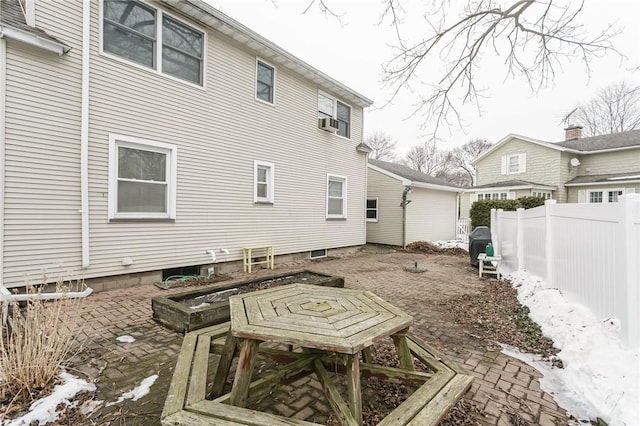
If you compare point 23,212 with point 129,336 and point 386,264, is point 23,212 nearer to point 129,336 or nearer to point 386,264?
point 129,336

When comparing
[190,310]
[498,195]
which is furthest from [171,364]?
[498,195]

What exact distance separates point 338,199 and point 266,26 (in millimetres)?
5864

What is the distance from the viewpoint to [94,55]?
5219 millimetres

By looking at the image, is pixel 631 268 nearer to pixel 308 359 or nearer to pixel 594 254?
pixel 594 254

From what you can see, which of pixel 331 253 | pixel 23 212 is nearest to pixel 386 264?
pixel 331 253

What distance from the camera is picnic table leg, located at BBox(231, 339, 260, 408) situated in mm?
1957

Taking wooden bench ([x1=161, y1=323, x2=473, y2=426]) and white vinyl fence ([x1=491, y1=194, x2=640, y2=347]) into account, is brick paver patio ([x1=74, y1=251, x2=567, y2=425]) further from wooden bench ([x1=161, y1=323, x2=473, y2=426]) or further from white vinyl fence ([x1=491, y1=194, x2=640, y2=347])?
white vinyl fence ([x1=491, y1=194, x2=640, y2=347])

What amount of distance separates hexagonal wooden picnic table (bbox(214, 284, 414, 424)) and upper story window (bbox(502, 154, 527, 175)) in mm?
19778

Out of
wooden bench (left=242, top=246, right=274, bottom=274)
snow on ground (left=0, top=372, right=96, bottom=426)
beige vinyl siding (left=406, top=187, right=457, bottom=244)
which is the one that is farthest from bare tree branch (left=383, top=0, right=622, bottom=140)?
beige vinyl siding (left=406, top=187, right=457, bottom=244)

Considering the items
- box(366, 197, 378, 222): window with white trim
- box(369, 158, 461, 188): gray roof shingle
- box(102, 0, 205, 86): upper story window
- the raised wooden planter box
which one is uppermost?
box(102, 0, 205, 86): upper story window

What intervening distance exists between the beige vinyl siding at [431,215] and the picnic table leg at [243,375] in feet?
39.3

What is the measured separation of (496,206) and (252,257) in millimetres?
11884

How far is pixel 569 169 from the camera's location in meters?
17.3

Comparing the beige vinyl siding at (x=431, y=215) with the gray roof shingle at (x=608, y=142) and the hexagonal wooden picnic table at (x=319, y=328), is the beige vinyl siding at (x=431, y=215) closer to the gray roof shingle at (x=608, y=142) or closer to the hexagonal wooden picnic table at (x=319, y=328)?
the gray roof shingle at (x=608, y=142)
